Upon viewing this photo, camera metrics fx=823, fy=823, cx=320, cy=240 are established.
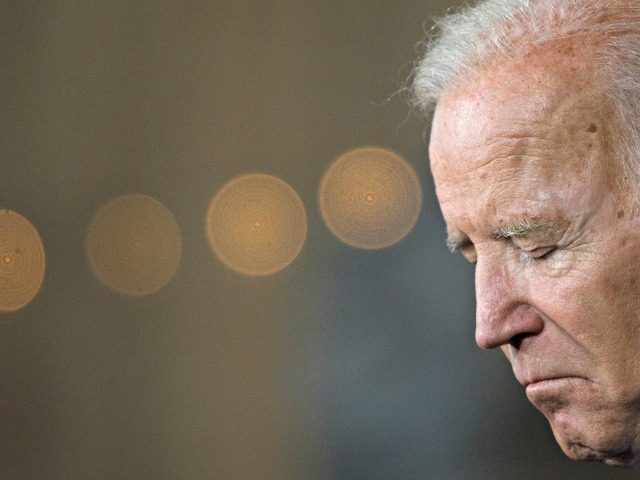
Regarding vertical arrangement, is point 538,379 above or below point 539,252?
below

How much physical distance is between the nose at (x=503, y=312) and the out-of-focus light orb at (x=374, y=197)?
134cm

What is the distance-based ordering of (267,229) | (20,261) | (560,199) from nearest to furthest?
1. (560,199)
2. (20,261)
3. (267,229)

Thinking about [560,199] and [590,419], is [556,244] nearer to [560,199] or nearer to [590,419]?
[560,199]

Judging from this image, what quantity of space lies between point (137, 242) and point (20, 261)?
34cm

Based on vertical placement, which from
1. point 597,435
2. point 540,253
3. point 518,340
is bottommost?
point 597,435

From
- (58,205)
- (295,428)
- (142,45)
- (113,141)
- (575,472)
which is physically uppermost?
(142,45)

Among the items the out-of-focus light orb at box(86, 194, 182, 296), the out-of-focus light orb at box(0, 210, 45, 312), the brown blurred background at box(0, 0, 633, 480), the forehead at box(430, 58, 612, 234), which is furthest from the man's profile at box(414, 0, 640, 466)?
the out-of-focus light orb at box(0, 210, 45, 312)

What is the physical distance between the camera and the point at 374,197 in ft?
8.23

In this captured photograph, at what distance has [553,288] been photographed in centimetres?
103

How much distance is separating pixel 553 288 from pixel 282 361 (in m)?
1.50

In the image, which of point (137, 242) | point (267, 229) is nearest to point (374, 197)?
point (267, 229)

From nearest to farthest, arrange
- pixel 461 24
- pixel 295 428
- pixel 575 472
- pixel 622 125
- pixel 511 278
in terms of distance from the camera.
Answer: pixel 622 125, pixel 511 278, pixel 461 24, pixel 575 472, pixel 295 428

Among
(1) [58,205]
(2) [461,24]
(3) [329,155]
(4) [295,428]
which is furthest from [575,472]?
(1) [58,205]

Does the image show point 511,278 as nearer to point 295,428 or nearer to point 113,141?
point 295,428
